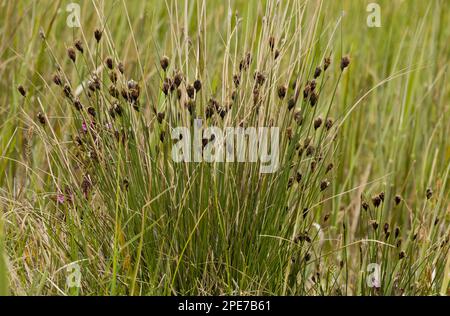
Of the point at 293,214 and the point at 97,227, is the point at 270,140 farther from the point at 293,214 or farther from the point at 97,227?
the point at 97,227

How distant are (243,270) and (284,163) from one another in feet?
1.03

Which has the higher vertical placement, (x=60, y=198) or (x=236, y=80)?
(x=236, y=80)

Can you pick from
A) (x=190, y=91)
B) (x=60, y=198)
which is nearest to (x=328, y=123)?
(x=190, y=91)

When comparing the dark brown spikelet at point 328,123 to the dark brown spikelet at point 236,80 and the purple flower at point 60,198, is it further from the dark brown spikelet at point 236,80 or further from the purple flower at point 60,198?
the purple flower at point 60,198

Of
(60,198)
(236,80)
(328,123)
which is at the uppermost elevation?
(236,80)

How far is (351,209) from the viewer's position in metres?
3.50

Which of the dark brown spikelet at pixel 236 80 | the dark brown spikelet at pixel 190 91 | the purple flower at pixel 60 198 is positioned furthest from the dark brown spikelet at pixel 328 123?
the purple flower at pixel 60 198

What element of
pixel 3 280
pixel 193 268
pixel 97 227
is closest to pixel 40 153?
pixel 97 227

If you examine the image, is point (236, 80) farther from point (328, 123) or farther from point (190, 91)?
point (328, 123)

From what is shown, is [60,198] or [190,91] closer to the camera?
[190,91]

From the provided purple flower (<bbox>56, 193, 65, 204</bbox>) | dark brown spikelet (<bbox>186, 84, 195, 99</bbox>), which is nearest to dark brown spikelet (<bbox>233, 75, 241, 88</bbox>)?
dark brown spikelet (<bbox>186, 84, 195, 99</bbox>)

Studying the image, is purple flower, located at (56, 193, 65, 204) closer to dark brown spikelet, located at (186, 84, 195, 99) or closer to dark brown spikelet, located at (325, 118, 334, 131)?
dark brown spikelet, located at (186, 84, 195, 99)

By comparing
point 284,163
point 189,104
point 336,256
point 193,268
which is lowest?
point 336,256
